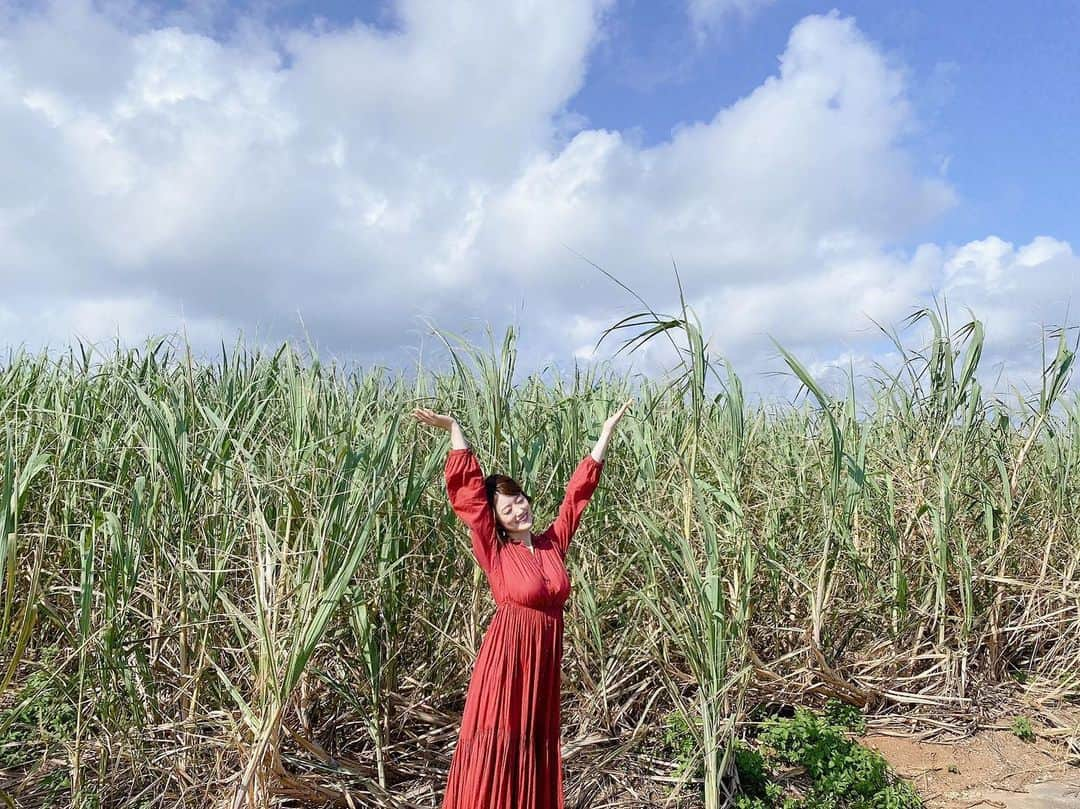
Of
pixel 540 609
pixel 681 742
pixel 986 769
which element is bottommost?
pixel 986 769

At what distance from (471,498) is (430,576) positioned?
0.77 meters

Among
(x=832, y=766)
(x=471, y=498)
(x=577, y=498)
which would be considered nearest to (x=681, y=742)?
(x=832, y=766)

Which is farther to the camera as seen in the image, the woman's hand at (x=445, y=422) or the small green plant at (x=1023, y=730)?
the small green plant at (x=1023, y=730)

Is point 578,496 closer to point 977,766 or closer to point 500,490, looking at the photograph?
point 500,490

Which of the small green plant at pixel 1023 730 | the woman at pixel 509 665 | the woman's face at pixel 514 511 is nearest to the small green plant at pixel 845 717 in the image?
the small green plant at pixel 1023 730

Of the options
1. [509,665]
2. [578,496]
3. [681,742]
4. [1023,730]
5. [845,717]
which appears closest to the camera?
[509,665]

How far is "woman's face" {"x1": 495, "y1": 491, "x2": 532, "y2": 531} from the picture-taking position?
103 inches

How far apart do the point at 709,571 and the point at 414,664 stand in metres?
1.21

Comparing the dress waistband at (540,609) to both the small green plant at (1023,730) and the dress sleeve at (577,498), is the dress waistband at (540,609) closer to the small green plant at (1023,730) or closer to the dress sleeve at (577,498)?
the dress sleeve at (577,498)

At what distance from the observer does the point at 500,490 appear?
2.65 metres

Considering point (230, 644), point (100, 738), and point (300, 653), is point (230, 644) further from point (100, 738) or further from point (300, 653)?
point (300, 653)

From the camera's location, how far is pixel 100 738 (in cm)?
280

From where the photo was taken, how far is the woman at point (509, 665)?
2.55 m

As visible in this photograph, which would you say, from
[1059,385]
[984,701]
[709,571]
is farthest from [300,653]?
[1059,385]
